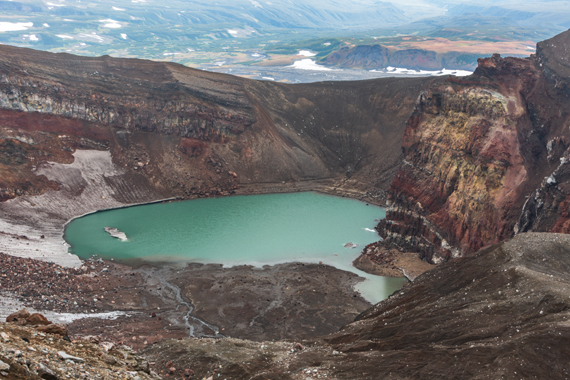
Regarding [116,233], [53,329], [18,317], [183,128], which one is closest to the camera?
[53,329]

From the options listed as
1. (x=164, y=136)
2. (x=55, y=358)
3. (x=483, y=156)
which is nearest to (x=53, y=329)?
(x=55, y=358)

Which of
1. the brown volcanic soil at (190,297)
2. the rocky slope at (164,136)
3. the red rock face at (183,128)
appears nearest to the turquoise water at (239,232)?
the brown volcanic soil at (190,297)

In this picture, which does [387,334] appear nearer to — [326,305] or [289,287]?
[326,305]

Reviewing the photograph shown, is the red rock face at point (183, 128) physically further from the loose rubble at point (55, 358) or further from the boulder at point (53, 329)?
the loose rubble at point (55, 358)

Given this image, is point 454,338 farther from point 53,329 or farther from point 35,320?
point 35,320

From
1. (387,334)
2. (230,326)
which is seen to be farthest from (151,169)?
(387,334)
